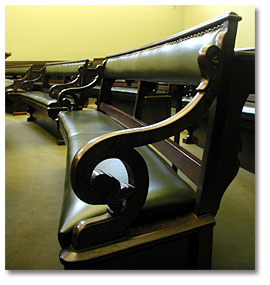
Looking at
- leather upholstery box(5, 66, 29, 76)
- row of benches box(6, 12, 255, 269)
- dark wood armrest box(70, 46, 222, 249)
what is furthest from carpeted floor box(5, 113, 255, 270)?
leather upholstery box(5, 66, 29, 76)

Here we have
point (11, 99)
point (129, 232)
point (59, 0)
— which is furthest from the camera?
point (59, 0)

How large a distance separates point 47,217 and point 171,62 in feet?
3.47

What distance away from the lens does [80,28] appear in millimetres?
7086

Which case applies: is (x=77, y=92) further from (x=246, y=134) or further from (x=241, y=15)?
(x=241, y=15)

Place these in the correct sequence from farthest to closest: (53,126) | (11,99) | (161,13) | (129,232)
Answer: (161,13), (11,99), (53,126), (129,232)

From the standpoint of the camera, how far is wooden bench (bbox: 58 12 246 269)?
0.68 m

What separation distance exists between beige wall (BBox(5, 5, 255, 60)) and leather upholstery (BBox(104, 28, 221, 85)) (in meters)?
5.56

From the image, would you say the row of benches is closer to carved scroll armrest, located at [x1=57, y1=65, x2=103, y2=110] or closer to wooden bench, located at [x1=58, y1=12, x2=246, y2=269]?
wooden bench, located at [x1=58, y1=12, x2=246, y2=269]

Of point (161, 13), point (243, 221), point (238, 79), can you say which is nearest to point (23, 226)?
point (243, 221)

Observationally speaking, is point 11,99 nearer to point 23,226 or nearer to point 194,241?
point 23,226

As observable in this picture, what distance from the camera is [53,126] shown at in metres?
3.44

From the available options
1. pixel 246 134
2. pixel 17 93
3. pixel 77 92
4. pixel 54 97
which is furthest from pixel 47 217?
pixel 17 93

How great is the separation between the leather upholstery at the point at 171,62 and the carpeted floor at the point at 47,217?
768 millimetres

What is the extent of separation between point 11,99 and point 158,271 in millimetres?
5083
